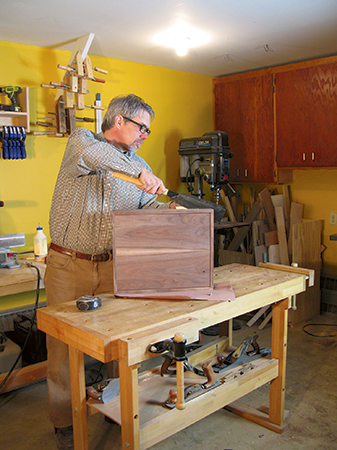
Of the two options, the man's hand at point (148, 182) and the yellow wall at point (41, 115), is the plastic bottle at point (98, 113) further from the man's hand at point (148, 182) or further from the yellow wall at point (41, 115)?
the man's hand at point (148, 182)

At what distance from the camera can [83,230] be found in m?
2.03

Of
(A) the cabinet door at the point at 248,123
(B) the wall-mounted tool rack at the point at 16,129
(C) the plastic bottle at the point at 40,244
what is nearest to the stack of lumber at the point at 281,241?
(A) the cabinet door at the point at 248,123

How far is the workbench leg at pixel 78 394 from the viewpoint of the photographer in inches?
65.3

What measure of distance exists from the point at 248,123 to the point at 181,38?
1.38 meters

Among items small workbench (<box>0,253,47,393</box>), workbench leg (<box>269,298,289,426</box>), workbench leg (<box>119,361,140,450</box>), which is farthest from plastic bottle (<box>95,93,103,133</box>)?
workbench leg (<box>119,361,140,450</box>)

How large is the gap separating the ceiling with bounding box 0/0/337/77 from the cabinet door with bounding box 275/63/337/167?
198 mm

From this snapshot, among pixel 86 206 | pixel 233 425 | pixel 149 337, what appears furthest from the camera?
pixel 233 425

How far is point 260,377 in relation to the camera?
6.85 feet

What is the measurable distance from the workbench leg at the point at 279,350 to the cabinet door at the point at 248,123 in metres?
2.23

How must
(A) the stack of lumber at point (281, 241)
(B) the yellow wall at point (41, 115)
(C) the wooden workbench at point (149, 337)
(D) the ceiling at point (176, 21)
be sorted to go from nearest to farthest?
(C) the wooden workbench at point (149, 337) → (D) the ceiling at point (176, 21) → (B) the yellow wall at point (41, 115) → (A) the stack of lumber at point (281, 241)

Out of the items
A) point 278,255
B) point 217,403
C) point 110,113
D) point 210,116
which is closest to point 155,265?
point 217,403

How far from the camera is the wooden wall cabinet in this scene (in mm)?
3695

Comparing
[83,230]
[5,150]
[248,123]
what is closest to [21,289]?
[83,230]

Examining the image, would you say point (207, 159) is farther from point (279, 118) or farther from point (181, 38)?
point (181, 38)
